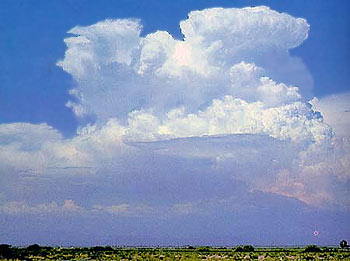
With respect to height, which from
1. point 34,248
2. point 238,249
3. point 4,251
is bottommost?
point 4,251

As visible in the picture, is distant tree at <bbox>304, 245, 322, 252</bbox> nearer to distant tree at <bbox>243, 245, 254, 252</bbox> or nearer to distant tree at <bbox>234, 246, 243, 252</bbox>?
distant tree at <bbox>243, 245, 254, 252</bbox>

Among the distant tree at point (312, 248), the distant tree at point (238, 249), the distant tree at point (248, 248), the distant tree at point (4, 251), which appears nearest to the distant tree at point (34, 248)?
the distant tree at point (4, 251)

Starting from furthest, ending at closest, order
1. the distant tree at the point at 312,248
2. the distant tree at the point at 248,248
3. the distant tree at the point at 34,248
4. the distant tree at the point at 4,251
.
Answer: the distant tree at the point at 248,248 < the distant tree at the point at 312,248 < the distant tree at the point at 34,248 < the distant tree at the point at 4,251

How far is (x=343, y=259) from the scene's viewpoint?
3494 cm

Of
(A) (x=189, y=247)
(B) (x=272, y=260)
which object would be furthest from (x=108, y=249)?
(B) (x=272, y=260)

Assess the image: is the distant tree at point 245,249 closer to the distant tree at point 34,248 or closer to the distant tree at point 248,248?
the distant tree at point 248,248

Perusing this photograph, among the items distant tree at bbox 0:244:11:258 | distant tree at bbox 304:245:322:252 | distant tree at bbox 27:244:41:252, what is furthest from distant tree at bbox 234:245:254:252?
distant tree at bbox 0:244:11:258

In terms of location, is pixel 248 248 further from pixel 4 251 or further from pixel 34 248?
pixel 4 251

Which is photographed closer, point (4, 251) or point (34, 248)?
point (4, 251)

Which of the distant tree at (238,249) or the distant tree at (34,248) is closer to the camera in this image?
the distant tree at (34,248)

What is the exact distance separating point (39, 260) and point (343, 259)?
61.1ft

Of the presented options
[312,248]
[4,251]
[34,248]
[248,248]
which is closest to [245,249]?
[248,248]

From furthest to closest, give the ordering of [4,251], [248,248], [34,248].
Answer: [248,248] → [34,248] → [4,251]

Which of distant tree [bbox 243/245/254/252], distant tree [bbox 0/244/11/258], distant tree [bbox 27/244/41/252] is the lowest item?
distant tree [bbox 0/244/11/258]
